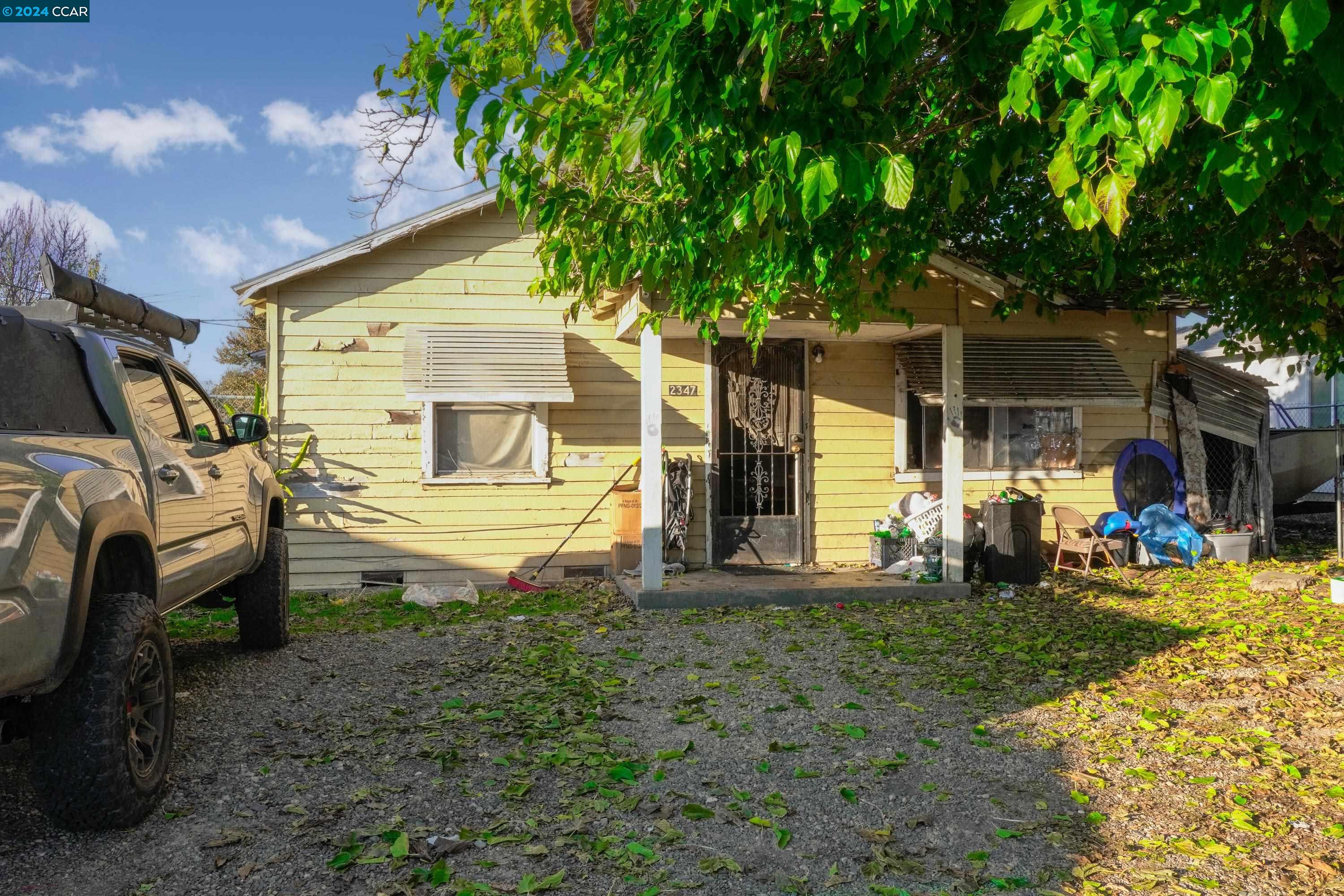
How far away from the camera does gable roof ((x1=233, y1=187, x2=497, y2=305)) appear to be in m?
9.13

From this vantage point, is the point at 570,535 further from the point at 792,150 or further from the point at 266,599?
the point at 792,150

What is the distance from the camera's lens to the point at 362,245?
9297 mm

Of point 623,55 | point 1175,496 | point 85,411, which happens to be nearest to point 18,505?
point 85,411

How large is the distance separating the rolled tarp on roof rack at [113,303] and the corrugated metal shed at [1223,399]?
10.3 metres

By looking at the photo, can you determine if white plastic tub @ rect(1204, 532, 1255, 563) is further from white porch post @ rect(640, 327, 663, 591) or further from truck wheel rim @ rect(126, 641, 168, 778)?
truck wheel rim @ rect(126, 641, 168, 778)

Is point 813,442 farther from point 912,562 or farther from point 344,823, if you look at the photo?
point 344,823

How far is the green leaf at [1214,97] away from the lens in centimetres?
250

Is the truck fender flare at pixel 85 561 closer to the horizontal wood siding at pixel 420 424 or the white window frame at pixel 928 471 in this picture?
the horizontal wood siding at pixel 420 424

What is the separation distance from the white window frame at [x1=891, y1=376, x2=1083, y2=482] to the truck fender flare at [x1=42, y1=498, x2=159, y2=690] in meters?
8.20

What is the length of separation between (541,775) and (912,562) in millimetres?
6128

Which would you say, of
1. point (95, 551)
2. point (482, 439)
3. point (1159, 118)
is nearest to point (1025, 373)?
point (482, 439)

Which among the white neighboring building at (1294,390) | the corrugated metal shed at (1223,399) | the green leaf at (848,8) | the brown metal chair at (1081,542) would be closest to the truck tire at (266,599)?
the green leaf at (848,8)

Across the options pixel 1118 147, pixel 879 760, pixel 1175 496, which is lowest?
pixel 879 760

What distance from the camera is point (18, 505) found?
284 cm
